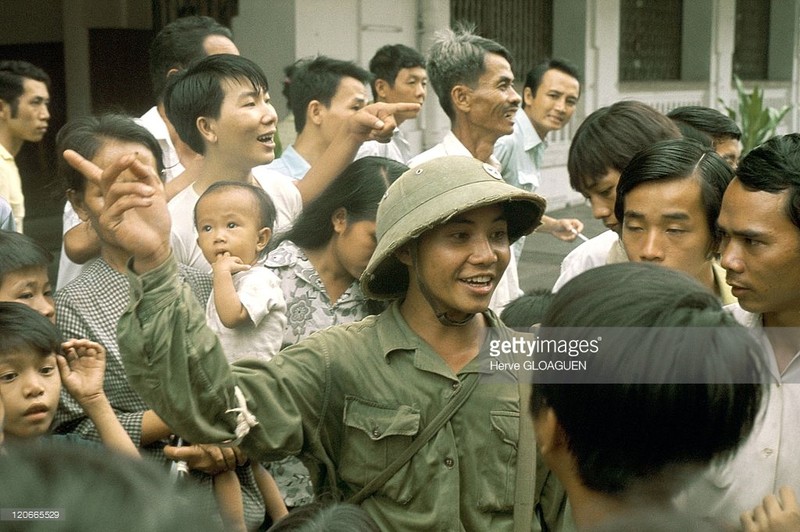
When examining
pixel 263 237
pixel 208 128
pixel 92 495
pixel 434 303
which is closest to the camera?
pixel 92 495

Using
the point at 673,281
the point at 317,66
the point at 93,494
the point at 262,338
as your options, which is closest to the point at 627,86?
the point at 317,66

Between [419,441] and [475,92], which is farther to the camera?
[475,92]

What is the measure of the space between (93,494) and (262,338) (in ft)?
6.10

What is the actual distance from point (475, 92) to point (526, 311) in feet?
5.81

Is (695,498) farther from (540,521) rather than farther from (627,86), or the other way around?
(627,86)

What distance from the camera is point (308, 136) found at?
3.81 m

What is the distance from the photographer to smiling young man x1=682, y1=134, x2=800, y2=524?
1.72 metres

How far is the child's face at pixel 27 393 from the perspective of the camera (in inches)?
80.9

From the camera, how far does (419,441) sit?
5.80 feet

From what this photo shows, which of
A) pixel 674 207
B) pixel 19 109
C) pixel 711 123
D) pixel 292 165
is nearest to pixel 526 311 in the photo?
pixel 674 207

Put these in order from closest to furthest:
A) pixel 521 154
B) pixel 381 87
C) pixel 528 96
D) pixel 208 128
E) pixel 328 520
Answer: pixel 328 520
pixel 208 128
pixel 521 154
pixel 528 96
pixel 381 87

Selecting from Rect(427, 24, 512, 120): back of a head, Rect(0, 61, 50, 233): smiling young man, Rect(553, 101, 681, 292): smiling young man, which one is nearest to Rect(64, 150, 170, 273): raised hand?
Rect(553, 101, 681, 292): smiling young man

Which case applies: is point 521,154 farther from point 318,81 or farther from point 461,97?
point 318,81

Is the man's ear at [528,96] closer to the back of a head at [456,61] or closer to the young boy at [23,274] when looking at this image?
the back of a head at [456,61]
